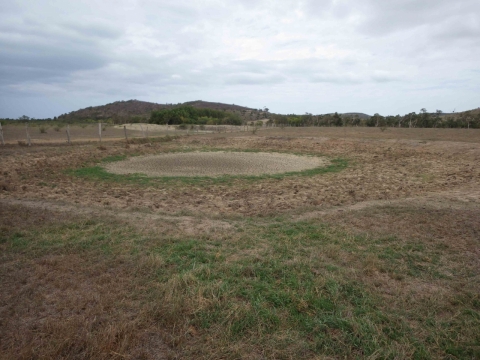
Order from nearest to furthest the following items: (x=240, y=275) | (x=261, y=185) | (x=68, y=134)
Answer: (x=240, y=275), (x=261, y=185), (x=68, y=134)

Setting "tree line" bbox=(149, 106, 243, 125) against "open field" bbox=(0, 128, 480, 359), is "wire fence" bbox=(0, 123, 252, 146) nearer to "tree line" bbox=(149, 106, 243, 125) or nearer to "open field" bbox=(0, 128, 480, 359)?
"tree line" bbox=(149, 106, 243, 125)

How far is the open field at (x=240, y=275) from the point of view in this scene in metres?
2.78

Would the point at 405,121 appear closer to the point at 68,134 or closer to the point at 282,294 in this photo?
the point at 68,134

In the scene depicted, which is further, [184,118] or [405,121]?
[184,118]

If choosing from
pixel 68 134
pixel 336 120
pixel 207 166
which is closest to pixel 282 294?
pixel 207 166

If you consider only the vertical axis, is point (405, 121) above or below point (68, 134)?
above

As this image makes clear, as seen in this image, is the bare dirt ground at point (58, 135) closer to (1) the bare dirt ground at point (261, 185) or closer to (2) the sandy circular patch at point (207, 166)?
(1) the bare dirt ground at point (261, 185)

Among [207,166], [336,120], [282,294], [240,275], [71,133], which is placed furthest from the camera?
[336,120]

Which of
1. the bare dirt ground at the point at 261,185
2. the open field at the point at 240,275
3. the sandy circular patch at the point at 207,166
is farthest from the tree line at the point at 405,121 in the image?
the open field at the point at 240,275

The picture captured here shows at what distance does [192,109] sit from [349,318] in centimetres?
7395

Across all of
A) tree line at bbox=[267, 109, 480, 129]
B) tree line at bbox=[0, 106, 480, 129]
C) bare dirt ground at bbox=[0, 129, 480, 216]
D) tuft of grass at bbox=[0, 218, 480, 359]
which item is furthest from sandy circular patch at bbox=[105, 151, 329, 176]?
tree line at bbox=[0, 106, 480, 129]

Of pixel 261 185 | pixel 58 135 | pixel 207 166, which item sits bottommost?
pixel 261 185

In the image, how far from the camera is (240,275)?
13.0ft

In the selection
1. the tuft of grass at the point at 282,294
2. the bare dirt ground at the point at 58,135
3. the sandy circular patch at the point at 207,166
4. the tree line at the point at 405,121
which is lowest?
the tuft of grass at the point at 282,294
